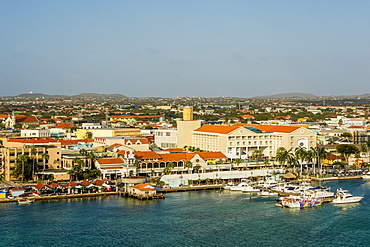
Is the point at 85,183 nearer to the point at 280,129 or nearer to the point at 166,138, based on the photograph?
the point at 280,129

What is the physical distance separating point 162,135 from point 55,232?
25179 millimetres

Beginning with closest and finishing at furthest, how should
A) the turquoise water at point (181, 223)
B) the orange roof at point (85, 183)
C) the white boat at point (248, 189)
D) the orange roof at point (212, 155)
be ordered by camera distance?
the turquoise water at point (181, 223), the orange roof at point (85, 183), the white boat at point (248, 189), the orange roof at point (212, 155)

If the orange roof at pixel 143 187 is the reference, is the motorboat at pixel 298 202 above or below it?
below

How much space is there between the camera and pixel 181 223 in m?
21.1

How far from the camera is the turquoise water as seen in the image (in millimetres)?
18938

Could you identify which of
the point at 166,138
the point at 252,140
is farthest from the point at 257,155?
the point at 166,138

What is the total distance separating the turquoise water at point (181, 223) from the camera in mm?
18938

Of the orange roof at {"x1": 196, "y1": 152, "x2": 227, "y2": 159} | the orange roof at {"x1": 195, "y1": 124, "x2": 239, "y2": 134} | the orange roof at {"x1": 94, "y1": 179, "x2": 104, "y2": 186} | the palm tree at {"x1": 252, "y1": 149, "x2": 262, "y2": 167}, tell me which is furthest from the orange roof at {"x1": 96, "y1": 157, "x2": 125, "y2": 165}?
the palm tree at {"x1": 252, "y1": 149, "x2": 262, "y2": 167}

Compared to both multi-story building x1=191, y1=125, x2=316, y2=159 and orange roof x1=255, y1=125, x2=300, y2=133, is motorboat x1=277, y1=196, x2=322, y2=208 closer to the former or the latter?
multi-story building x1=191, y1=125, x2=316, y2=159

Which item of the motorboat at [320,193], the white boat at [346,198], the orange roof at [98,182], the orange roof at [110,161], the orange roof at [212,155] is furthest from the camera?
the orange roof at [212,155]

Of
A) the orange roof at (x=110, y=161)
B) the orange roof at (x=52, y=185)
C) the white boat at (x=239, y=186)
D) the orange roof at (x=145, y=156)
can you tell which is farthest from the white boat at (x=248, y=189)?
the orange roof at (x=52, y=185)

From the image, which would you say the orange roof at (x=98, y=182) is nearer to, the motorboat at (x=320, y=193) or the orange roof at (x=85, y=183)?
the orange roof at (x=85, y=183)

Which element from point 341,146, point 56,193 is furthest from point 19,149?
point 341,146

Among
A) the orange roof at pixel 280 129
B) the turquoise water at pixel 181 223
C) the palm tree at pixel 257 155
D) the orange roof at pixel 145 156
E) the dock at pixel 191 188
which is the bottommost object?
the turquoise water at pixel 181 223
